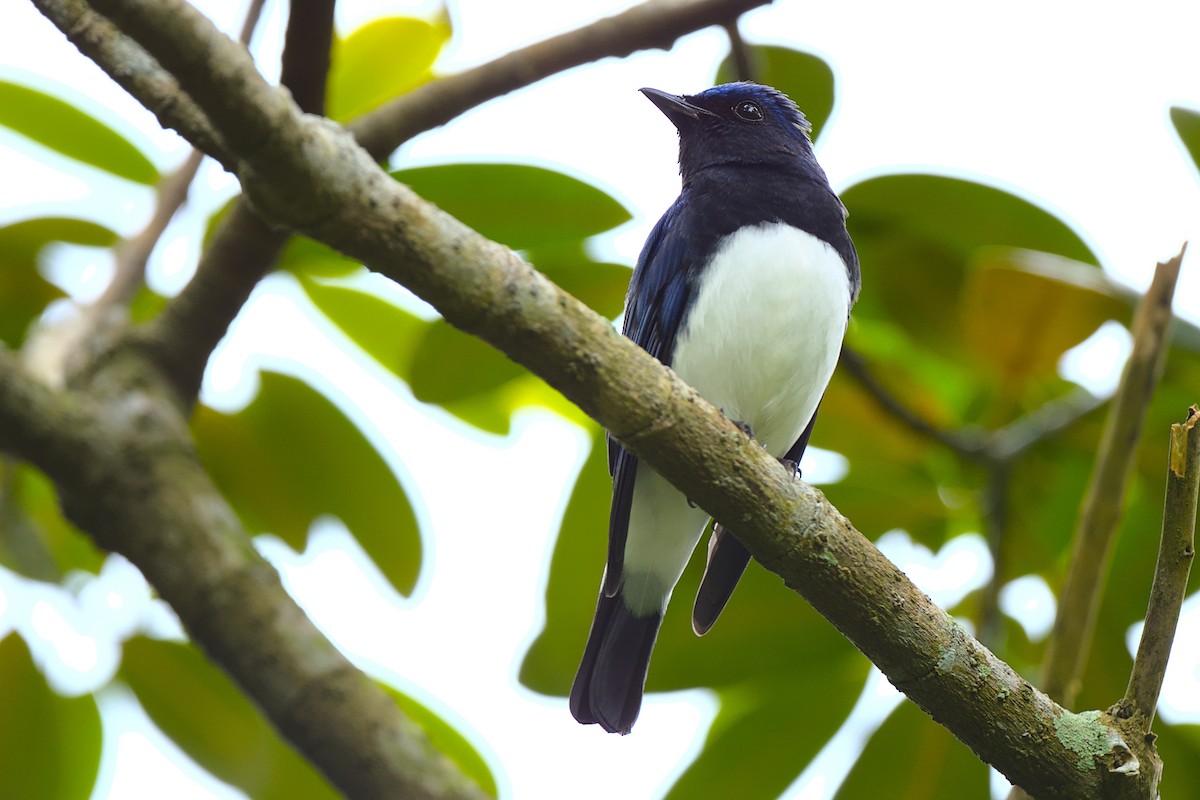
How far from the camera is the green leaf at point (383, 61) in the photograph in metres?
4.09

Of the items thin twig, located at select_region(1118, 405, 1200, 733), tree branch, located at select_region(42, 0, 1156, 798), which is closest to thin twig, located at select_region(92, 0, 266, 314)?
tree branch, located at select_region(42, 0, 1156, 798)

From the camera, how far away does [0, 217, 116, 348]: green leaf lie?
3830 mm

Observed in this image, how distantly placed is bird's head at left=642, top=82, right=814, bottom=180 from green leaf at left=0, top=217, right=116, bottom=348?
211cm

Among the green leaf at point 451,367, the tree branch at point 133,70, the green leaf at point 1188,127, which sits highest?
the green leaf at point 1188,127

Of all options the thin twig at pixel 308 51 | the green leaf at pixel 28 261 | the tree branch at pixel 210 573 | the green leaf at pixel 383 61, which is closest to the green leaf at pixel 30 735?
the tree branch at pixel 210 573

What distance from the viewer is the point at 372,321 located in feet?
13.7

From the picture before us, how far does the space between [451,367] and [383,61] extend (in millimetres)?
1137

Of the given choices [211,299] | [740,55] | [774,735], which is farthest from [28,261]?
[774,735]

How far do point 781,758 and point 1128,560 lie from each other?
52.3 inches

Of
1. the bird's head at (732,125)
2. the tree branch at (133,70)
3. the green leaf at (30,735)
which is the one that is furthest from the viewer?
the bird's head at (732,125)

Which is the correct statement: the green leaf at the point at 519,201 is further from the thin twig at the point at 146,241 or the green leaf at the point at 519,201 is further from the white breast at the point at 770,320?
the thin twig at the point at 146,241

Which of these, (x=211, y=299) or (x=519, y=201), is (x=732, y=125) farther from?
(x=211, y=299)

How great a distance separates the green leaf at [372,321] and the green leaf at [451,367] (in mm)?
323

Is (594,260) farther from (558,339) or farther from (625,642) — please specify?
(558,339)
